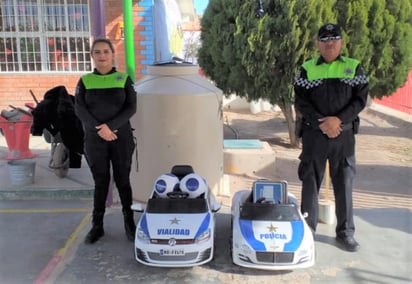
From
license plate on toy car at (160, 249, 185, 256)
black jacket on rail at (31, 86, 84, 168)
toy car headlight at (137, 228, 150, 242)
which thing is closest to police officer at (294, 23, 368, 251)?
license plate on toy car at (160, 249, 185, 256)

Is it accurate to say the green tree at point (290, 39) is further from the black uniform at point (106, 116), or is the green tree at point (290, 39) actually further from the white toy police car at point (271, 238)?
the white toy police car at point (271, 238)

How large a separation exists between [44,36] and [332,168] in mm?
9215

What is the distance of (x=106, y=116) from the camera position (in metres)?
4.15

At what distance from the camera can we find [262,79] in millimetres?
8266

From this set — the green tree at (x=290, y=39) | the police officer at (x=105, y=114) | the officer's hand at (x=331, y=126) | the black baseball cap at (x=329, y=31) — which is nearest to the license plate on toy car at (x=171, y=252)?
the police officer at (x=105, y=114)

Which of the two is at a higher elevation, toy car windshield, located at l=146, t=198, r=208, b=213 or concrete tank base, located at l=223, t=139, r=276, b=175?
toy car windshield, located at l=146, t=198, r=208, b=213

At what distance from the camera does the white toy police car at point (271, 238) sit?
139 inches

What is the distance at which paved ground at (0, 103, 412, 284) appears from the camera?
372cm

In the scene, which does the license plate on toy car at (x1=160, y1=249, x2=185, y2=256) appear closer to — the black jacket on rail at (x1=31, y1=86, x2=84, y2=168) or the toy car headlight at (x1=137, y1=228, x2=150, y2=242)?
the toy car headlight at (x1=137, y1=228, x2=150, y2=242)

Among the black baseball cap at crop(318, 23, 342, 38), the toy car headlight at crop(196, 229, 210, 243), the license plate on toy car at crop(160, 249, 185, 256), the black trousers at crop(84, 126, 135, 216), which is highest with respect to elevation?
the black baseball cap at crop(318, 23, 342, 38)

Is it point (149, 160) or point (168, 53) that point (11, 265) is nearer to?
point (149, 160)

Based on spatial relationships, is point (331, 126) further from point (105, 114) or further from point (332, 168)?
point (105, 114)

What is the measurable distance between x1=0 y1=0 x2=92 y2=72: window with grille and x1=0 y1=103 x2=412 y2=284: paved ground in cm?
455

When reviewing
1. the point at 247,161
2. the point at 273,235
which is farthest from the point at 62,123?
the point at 273,235
